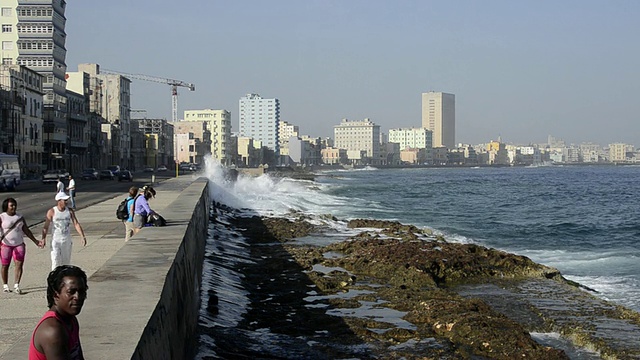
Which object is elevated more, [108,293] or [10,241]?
[10,241]

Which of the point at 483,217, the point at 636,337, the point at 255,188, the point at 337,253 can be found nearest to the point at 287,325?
the point at 636,337

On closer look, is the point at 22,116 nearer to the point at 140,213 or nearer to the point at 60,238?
the point at 140,213

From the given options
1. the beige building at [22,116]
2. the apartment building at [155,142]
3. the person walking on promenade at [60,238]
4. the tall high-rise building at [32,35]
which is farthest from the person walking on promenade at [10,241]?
the apartment building at [155,142]

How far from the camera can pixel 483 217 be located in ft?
169

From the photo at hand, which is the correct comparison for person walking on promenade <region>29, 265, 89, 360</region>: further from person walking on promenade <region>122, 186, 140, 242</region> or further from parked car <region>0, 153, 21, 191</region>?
parked car <region>0, 153, 21, 191</region>

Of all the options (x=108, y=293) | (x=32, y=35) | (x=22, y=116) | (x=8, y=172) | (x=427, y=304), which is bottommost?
(x=427, y=304)

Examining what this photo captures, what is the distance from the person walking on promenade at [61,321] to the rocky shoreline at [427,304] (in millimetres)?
7120

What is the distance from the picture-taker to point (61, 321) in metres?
4.69

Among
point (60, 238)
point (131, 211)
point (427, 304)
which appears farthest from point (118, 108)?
point (60, 238)

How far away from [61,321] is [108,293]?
4.59 meters

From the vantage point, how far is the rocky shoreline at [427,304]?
12.6 m

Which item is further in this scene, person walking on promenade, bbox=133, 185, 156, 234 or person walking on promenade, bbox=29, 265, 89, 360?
person walking on promenade, bbox=133, 185, 156, 234

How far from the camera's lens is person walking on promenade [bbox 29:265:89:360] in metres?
4.58

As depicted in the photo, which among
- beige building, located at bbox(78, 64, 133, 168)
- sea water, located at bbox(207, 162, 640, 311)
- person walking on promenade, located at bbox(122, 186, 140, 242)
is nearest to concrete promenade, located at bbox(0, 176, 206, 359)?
person walking on promenade, located at bbox(122, 186, 140, 242)
